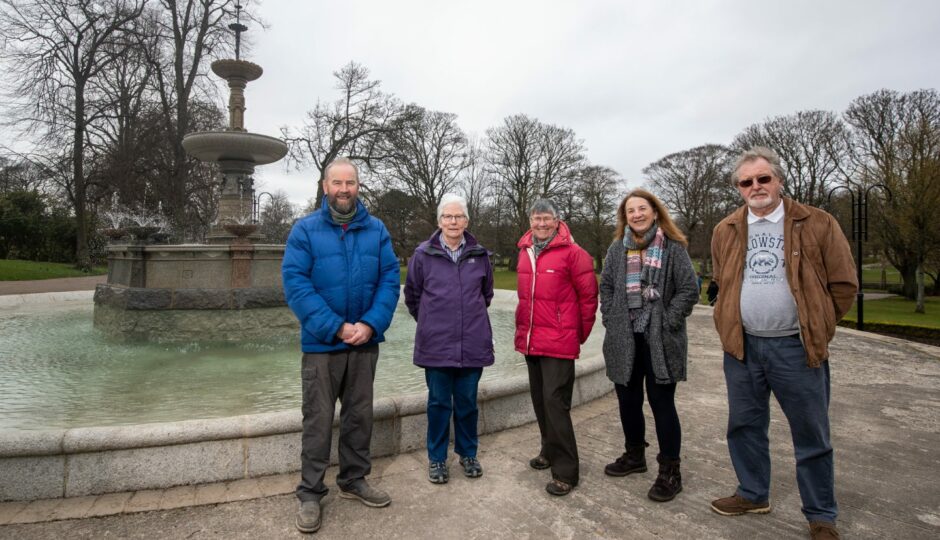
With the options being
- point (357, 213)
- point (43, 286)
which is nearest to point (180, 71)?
point (43, 286)

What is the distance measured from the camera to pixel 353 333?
3055 millimetres

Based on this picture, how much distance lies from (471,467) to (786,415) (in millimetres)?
1947

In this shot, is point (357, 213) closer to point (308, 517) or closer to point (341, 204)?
point (341, 204)

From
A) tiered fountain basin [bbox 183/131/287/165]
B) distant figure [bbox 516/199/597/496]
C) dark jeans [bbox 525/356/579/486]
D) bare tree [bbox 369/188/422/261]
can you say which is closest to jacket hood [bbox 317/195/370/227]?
distant figure [bbox 516/199/597/496]

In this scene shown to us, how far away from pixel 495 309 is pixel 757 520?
10.7 m

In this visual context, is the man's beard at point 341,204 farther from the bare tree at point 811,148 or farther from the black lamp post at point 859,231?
the bare tree at point 811,148

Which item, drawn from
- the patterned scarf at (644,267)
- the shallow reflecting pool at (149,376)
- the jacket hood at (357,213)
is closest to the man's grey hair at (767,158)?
the patterned scarf at (644,267)

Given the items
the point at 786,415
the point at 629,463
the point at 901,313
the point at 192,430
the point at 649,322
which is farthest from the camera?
the point at 901,313

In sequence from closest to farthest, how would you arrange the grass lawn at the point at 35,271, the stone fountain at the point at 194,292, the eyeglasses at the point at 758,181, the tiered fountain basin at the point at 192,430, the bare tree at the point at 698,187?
the eyeglasses at the point at 758,181 < the tiered fountain basin at the point at 192,430 < the stone fountain at the point at 194,292 < the grass lawn at the point at 35,271 < the bare tree at the point at 698,187

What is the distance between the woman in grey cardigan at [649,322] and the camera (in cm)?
Answer: 323

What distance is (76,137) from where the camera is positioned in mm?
22594

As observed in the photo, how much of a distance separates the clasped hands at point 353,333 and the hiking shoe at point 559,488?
1.50 metres

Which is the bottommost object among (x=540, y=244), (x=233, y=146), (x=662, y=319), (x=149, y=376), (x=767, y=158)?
(x=149, y=376)

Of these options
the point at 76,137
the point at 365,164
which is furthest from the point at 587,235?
the point at 76,137
